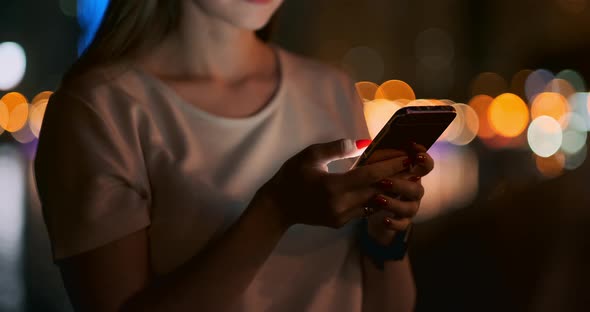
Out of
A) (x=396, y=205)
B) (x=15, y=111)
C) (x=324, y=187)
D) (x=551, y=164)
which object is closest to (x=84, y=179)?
(x=324, y=187)

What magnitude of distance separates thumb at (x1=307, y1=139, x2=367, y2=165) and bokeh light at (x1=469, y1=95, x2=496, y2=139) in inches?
904

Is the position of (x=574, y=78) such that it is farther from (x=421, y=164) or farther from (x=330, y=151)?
(x=330, y=151)

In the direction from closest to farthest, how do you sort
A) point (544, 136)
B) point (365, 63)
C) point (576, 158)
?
point (576, 158)
point (544, 136)
point (365, 63)

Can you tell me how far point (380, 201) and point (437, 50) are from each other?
3818cm

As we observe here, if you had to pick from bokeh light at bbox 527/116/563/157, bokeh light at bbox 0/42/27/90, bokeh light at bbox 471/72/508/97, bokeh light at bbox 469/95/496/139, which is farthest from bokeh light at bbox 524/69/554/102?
bokeh light at bbox 0/42/27/90

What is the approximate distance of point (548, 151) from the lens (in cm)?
1681

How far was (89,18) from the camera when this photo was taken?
145 centimetres

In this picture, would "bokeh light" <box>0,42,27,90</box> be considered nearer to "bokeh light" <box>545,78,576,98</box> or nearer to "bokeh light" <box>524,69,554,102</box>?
"bokeh light" <box>524,69,554,102</box>

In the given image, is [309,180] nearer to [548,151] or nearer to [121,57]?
[121,57]

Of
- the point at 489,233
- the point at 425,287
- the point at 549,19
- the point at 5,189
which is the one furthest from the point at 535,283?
the point at 549,19

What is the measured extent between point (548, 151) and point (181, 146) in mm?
16555

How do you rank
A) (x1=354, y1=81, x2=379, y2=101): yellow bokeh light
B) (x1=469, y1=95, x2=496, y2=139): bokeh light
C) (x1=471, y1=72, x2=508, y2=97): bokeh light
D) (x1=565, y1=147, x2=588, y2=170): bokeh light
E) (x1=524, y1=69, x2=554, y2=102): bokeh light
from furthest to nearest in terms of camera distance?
(x1=471, y1=72, x2=508, y2=97): bokeh light < (x1=354, y1=81, x2=379, y2=101): yellow bokeh light < (x1=524, y1=69, x2=554, y2=102): bokeh light < (x1=469, y1=95, x2=496, y2=139): bokeh light < (x1=565, y1=147, x2=588, y2=170): bokeh light

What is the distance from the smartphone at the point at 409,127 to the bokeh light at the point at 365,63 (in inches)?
1355

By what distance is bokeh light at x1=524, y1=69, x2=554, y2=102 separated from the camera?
33.9 m
